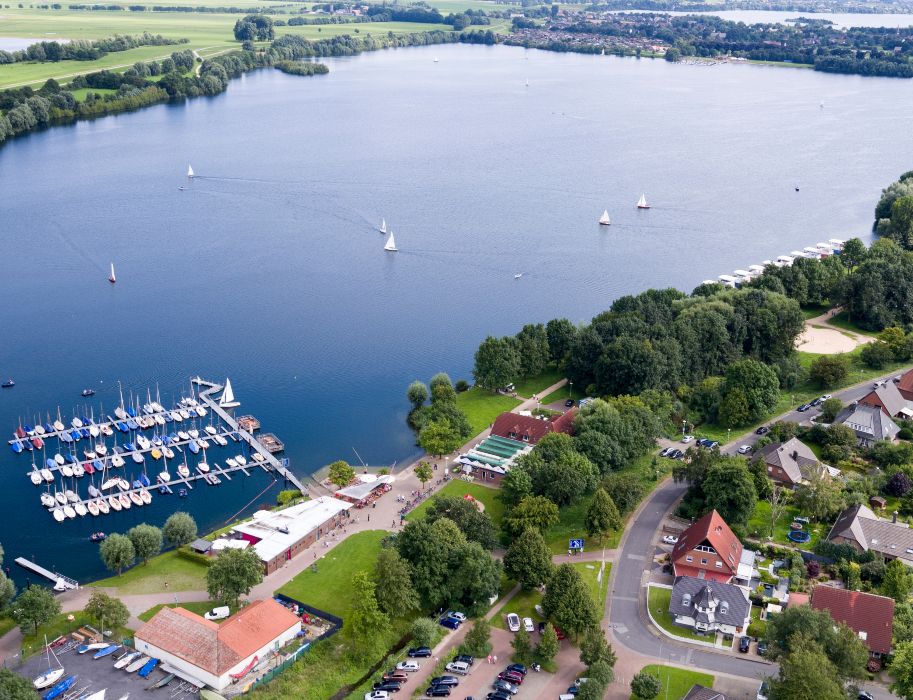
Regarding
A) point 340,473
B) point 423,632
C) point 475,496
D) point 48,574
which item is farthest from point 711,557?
point 48,574

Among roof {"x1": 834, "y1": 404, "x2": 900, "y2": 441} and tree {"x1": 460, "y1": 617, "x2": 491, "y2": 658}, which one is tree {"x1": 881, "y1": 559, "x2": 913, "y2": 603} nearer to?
roof {"x1": 834, "y1": 404, "x2": 900, "y2": 441}

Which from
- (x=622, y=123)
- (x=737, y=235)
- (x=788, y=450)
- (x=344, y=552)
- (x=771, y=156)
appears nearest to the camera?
(x=344, y=552)

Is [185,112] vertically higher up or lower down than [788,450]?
higher up

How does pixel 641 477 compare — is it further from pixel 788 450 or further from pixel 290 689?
pixel 290 689

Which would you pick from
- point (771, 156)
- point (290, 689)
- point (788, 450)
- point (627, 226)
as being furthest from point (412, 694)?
point (771, 156)

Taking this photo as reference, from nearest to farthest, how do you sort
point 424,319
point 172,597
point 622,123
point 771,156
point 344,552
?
point 172,597 < point 344,552 < point 424,319 < point 771,156 < point 622,123

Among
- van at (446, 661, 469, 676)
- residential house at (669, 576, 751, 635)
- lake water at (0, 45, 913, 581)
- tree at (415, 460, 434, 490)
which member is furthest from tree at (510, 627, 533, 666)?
lake water at (0, 45, 913, 581)

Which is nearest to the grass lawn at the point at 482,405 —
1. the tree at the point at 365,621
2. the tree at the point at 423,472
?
the tree at the point at 423,472
